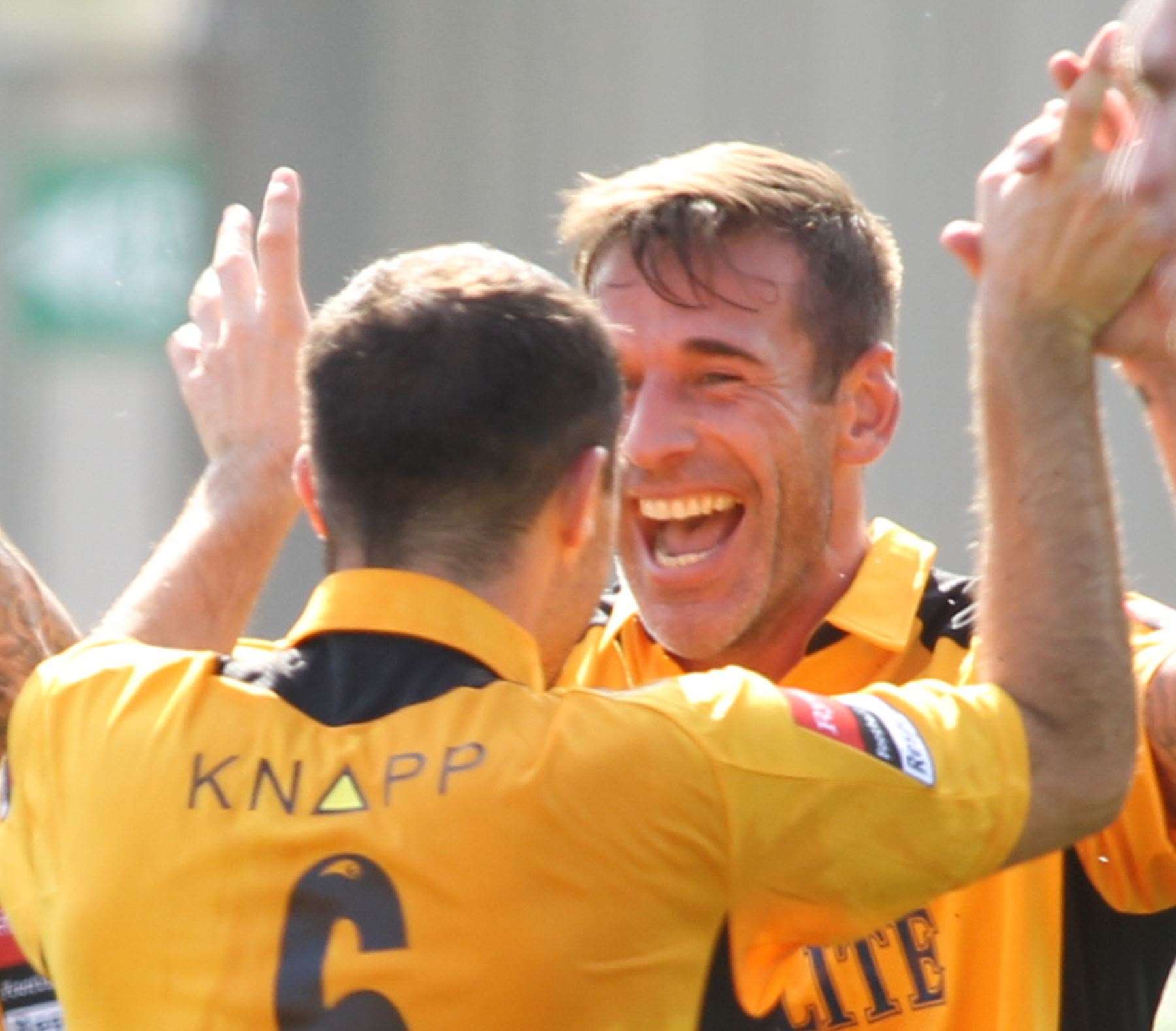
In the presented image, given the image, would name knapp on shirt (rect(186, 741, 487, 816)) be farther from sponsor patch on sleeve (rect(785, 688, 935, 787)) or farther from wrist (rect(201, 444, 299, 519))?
wrist (rect(201, 444, 299, 519))

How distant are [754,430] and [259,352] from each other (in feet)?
2.32

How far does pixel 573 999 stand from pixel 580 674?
1016mm

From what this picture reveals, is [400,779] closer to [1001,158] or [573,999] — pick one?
[573,999]

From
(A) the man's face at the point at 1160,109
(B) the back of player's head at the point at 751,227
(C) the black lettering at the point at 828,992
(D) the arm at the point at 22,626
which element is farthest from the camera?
(B) the back of player's head at the point at 751,227

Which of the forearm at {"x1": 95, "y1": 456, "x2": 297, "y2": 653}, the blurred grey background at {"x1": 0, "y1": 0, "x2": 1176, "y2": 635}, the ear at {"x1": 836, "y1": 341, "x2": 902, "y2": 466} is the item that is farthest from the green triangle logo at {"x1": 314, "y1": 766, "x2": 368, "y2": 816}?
the blurred grey background at {"x1": 0, "y1": 0, "x2": 1176, "y2": 635}

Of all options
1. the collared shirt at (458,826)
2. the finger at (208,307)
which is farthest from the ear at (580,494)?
the finger at (208,307)

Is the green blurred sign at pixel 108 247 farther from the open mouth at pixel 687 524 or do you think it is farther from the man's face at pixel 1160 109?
the man's face at pixel 1160 109

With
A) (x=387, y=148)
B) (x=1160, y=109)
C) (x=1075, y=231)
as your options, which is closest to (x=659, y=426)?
(x=1075, y=231)

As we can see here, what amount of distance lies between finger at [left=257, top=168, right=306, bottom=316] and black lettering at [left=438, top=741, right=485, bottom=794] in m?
0.88

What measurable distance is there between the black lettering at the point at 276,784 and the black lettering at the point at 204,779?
0.03 meters

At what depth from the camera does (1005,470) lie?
2055 millimetres

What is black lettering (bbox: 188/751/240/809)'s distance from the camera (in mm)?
1852

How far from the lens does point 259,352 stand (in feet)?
8.30

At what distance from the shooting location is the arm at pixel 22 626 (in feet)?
8.89
